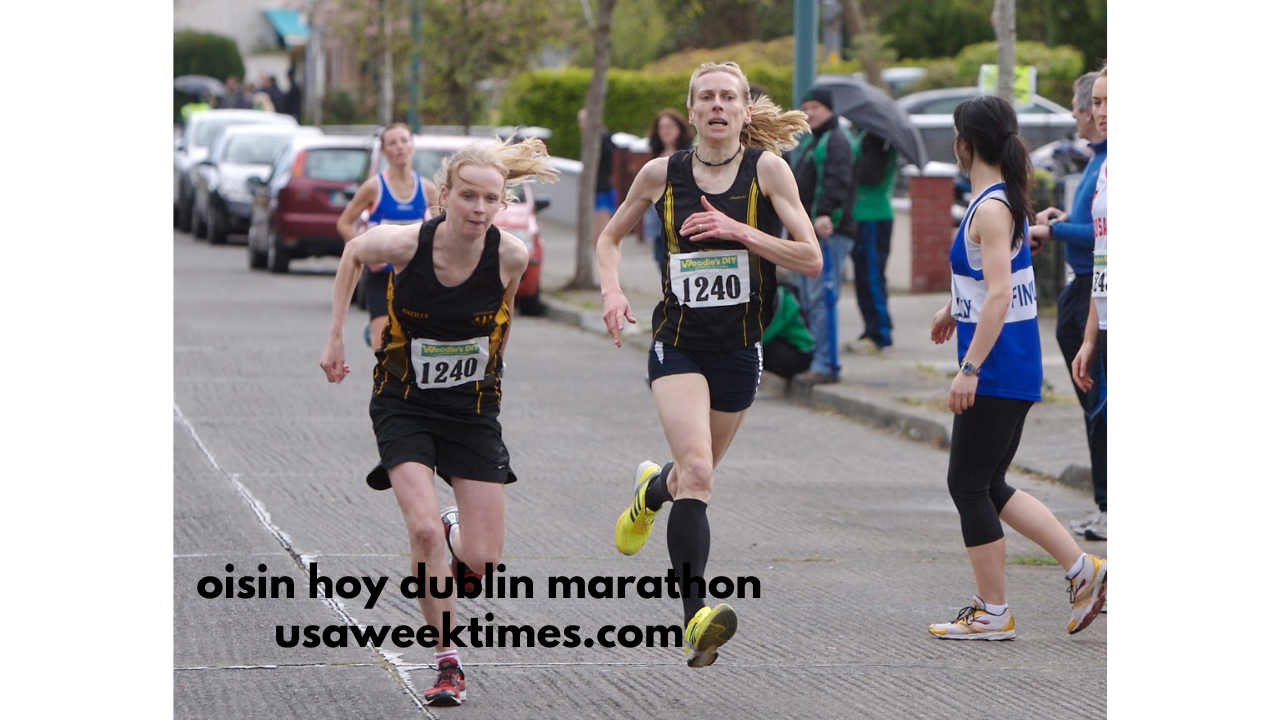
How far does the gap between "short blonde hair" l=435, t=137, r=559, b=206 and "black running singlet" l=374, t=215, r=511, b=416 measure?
20 centimetres

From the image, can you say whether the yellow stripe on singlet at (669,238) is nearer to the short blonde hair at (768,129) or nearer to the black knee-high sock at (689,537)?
the short blonde hair at (768,129)

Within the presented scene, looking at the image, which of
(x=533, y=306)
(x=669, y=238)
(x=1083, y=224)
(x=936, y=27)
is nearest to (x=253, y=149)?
(x=533, y=306)

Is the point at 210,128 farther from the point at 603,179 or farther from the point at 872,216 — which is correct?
the point at 872,216

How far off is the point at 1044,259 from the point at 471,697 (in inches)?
495

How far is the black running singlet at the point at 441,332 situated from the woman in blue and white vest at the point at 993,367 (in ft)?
5.23

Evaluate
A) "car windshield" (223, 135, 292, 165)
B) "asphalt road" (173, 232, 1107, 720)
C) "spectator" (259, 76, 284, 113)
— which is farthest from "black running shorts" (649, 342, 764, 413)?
"spectator" (259, 76, 284, 113)

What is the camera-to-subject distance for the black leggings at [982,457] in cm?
642

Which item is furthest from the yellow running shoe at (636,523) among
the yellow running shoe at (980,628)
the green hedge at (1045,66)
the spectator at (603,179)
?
the green hedge at (1045,66)

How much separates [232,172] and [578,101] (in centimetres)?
1066

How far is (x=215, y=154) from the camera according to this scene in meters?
28.9

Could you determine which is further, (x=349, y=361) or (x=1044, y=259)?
(x=1044, y=259)
